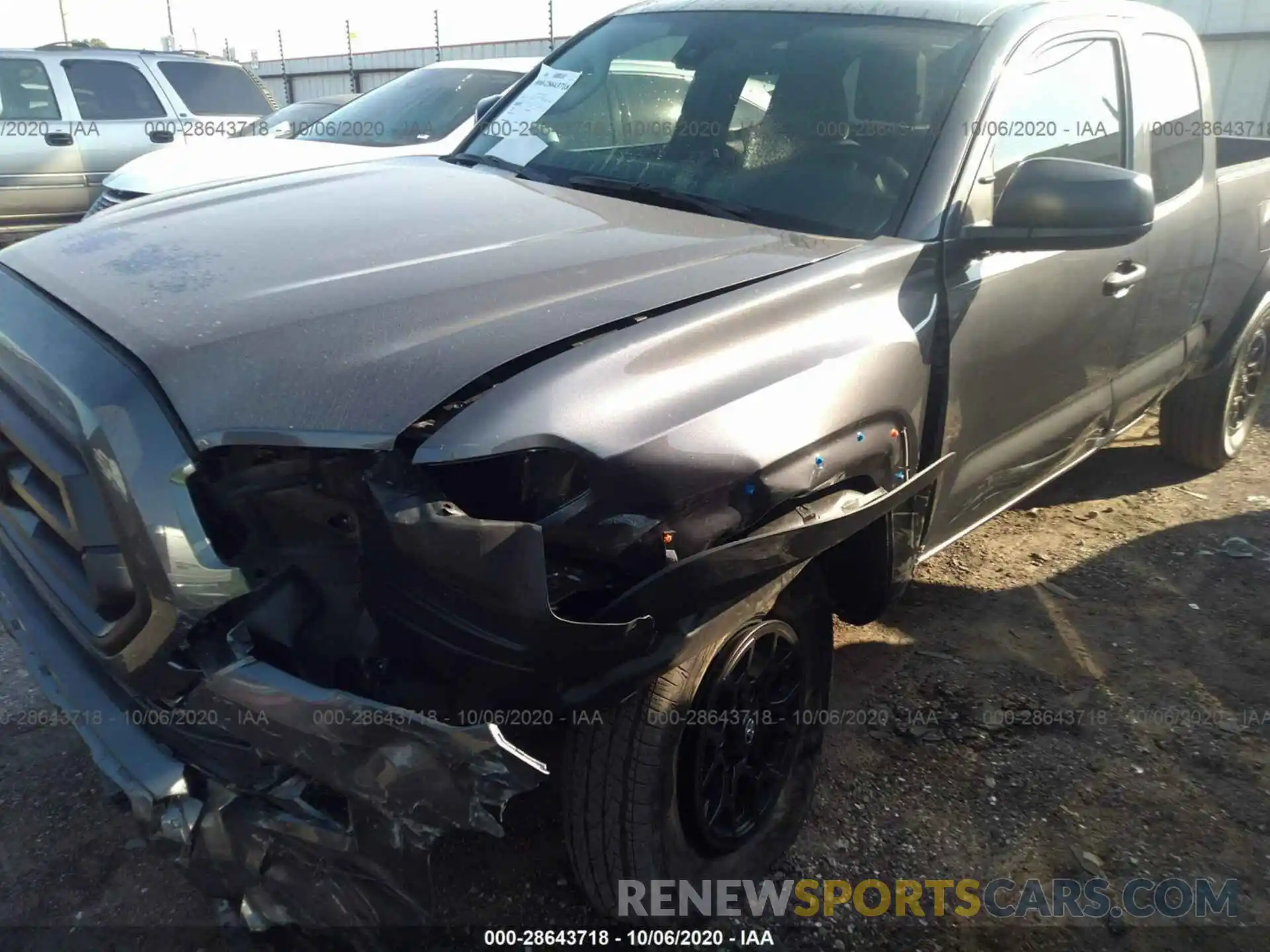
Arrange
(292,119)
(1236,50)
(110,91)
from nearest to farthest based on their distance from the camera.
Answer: (292,119), (110,91), (1236,50)

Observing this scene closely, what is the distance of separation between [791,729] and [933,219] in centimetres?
127

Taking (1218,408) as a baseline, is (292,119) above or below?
above

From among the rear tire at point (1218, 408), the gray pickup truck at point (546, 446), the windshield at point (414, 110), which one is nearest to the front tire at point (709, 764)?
the gray pickup truck at point (546, 446)

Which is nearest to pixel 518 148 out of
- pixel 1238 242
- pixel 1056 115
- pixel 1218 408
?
pixel 1056 115

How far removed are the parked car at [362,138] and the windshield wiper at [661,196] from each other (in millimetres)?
3615

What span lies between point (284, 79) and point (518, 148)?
18266 millimetres

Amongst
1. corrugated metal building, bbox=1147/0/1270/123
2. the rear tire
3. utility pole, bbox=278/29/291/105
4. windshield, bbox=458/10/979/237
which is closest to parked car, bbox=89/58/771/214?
windshield, bbox=458/10/979/237

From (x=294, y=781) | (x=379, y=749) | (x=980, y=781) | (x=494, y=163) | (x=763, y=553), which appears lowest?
(x=980, y=781)

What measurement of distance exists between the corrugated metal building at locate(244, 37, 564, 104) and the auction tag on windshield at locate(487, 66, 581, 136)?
10064 millimetres

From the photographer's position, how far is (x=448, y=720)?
1692 millimetres

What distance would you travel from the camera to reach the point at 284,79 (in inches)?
745

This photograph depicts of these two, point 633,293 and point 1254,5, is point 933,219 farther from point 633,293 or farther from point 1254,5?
point 1254,5

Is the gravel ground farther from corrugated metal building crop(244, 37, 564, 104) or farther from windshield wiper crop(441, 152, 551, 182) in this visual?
corrugated metal building crop(244, 37, 564, 104)

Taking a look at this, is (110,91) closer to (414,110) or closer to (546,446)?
(414,110)
